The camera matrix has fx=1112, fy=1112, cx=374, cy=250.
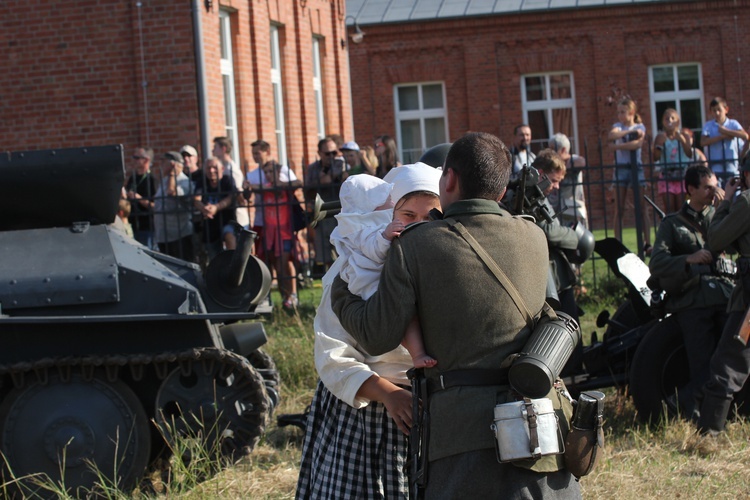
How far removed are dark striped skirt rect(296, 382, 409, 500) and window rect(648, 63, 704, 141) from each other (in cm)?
2286

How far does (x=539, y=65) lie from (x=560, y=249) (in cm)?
1959

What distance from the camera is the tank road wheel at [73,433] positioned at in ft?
19.0

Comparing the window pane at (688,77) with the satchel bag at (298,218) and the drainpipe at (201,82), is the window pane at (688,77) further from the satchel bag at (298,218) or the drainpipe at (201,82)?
the satchel bag at (298,218)

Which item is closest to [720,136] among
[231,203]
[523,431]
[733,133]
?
[733,133]

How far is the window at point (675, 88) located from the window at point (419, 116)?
4.84 metres

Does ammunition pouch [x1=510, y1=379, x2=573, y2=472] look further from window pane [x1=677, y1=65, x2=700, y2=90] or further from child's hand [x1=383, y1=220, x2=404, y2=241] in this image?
window pane [x1=677, y1=65, x2=700, y2=90]

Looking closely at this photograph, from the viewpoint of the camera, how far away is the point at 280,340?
9.11 metres

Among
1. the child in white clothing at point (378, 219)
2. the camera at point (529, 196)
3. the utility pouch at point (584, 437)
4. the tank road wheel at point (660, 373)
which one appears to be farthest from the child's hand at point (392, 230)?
the tank road wheel at point (660, 373)

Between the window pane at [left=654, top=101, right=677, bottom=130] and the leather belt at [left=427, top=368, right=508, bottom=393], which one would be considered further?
the window pane at [left=654, top=101, right=677, bottom=130]

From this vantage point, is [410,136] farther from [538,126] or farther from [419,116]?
[538,126]

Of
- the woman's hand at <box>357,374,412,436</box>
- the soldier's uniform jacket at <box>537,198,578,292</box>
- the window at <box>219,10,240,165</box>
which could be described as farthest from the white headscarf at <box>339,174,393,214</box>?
the window at <box>219,10,240,165</box>

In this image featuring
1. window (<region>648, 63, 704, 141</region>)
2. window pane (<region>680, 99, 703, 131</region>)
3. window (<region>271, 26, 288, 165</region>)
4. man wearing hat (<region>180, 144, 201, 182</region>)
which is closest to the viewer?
man wearing hat (<region>180, 144, 201, 182</region>)

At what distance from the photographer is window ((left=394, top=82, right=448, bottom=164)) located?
2659 centimetres

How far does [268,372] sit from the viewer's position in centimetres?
697
